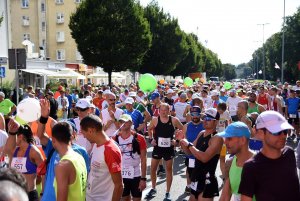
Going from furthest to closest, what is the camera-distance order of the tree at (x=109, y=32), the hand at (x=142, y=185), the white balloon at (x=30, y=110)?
the tree at (x=109, y=32) → the hand at (x=142, y=185) → the white balloon at (x=30, y=110)

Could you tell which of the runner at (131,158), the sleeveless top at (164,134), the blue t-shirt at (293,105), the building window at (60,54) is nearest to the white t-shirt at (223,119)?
the sleeveless top at (164,134)

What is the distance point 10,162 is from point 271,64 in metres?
80.9

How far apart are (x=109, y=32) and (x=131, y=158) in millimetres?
22070

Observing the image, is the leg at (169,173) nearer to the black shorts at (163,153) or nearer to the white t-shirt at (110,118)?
the black shorts at (163,153)

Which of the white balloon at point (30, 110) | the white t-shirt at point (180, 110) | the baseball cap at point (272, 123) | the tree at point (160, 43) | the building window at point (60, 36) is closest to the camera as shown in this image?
the baseball cap at point (272, 123)

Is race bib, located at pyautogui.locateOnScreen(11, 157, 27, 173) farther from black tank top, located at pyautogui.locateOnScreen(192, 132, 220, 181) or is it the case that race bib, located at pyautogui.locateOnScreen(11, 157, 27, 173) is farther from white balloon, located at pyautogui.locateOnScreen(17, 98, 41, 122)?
black tank top, located at pyautogui.locateOnScreen(192, 132, 220, 181)

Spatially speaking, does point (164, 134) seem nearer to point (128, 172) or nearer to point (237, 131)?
point (128, 172)

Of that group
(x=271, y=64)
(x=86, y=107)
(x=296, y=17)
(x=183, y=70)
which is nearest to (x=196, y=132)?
(x=86, y=107)

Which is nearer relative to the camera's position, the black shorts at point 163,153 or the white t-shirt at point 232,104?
the black shorts at point 163,153

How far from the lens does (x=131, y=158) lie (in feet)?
19.9

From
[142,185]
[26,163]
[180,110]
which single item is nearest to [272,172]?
[142,185]

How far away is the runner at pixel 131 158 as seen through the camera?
235 inches

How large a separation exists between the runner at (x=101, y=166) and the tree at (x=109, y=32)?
913 inches

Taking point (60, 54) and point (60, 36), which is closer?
point (60, 36)
